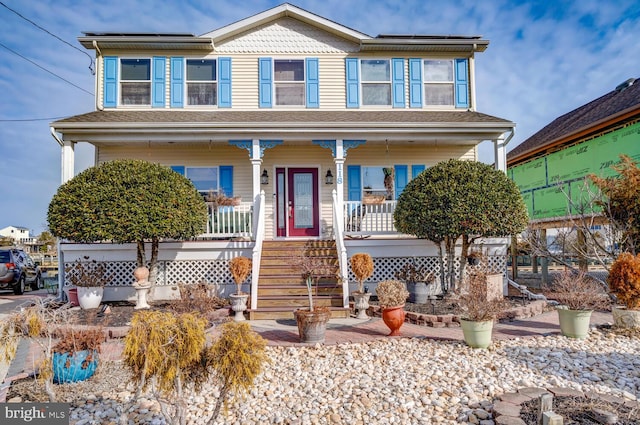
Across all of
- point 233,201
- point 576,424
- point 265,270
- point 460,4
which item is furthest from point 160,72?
point 576,424

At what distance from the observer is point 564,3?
453 inches

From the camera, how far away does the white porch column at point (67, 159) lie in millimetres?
9867

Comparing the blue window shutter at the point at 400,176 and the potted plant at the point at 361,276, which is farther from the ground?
the blue window shutter at the point at 400,176

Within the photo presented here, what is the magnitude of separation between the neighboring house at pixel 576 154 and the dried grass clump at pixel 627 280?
366 cm

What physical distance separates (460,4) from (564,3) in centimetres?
308

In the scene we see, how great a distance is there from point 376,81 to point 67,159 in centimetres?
904

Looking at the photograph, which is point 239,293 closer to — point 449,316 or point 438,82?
point 449,316

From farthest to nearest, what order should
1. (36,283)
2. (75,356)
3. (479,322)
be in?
(36,283) < (479,322) < (75,356)

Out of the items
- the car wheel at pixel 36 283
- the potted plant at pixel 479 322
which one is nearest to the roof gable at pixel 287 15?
the potted plant at pixel 479 322

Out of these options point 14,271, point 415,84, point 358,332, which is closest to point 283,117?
point 415,84

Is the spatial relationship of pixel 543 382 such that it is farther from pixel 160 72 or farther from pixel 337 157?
pixel 160 72

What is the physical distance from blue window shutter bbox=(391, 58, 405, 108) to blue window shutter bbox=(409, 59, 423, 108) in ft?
0.87

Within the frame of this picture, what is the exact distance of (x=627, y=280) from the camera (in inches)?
252

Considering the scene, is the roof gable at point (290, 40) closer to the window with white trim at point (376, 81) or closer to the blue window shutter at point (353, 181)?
the window with white trim at point (376, 81)
